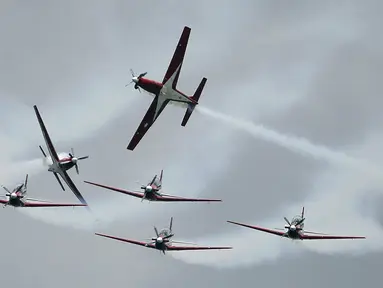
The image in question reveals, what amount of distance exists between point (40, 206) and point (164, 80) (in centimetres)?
2245

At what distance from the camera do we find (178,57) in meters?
116

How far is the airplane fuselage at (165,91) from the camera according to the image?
113375 mm

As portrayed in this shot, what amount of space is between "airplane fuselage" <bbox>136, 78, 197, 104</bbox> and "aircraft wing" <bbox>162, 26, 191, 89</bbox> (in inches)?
25.8

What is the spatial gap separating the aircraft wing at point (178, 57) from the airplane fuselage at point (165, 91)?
0.66 meters

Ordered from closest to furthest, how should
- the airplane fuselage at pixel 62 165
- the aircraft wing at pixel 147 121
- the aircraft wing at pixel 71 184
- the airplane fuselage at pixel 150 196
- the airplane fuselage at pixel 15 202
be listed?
the airplane fuselage at pixel 15 202, the airplane fuselage at pixel 62 165, the aircraft wing at pixel 71 184, the aircraft wing at pixel 147 121, the airplane fuselage at pixel 150 196

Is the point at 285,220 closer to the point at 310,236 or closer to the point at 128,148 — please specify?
the point at 310,236

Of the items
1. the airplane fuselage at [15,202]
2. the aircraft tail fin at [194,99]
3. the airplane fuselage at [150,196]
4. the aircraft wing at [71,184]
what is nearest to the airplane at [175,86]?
the aircraft tail fin at [194,99]

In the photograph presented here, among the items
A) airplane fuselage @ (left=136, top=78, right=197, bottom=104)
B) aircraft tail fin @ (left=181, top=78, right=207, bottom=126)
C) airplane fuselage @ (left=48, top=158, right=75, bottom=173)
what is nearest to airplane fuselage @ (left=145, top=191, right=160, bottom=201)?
aircraft tail fin @ (left=181, top=78, right=207, bottom=126)

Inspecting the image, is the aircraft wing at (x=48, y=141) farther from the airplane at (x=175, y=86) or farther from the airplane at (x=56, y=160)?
the airplane at (x=175, y=86)

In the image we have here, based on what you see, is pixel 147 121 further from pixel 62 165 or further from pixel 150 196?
pixel 62 165

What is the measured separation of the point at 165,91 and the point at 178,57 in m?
4.74

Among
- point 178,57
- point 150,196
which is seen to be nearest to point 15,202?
point 150,196

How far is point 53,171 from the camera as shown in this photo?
116m

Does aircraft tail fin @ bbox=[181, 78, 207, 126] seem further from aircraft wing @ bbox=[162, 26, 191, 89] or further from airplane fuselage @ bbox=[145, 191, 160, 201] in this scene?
airplane fuselage @ bbox=[145, 191, 160, 201]
